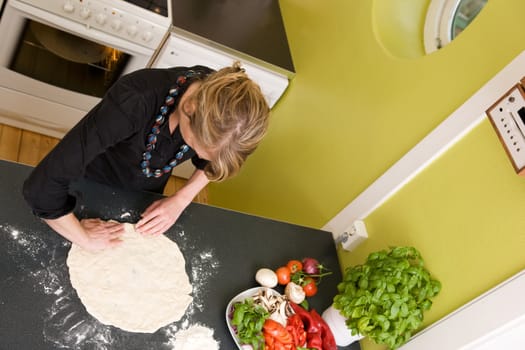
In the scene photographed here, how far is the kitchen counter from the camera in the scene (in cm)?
99

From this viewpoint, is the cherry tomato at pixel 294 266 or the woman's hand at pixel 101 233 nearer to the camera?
the woman's hand at pixel 101 233

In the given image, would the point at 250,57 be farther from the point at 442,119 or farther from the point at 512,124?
the point at 512,124

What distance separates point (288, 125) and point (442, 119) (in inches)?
31.7

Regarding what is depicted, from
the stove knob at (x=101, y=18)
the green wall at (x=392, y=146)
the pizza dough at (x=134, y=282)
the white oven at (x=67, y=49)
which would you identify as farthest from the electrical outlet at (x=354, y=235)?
the stove knob at (x=101, y=18)

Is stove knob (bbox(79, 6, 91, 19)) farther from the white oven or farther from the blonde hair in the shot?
the blonde hair

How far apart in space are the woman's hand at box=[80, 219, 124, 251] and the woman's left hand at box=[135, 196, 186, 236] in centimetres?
6

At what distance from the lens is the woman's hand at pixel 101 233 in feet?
3.66

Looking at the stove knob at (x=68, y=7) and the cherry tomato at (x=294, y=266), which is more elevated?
the stove knob at (x=68, y=7)

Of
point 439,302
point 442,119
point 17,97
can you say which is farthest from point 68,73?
point 439,302

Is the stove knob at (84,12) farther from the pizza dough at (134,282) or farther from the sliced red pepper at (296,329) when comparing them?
the sliced red pepper at (296,329)

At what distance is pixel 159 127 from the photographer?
109cm

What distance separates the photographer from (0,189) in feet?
3.61

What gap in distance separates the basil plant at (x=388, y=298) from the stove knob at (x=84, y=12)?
4.14 ft

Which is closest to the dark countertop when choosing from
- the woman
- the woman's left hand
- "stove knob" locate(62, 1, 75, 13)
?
"stove knob" locate(62, 1, 75, 13)
